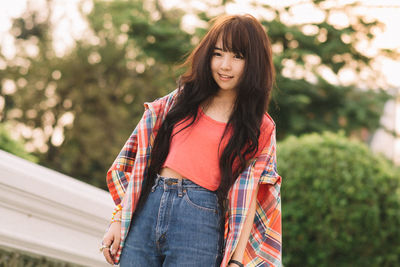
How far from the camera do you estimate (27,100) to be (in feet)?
56.6

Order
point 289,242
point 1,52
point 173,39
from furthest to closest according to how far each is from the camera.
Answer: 1. point 1,52
2. point 173,39
3. point 289,242

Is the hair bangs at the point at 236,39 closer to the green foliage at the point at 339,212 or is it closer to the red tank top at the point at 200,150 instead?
the red tank top at the point at 200,150

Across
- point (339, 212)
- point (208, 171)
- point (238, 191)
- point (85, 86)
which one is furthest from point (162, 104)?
point (85, 86)

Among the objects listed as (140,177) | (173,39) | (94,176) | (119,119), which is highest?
(140,177)

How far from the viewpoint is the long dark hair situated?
6.93ft

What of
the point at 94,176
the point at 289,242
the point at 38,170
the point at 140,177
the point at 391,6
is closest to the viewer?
the point at 140,177

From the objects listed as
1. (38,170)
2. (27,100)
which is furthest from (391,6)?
(27,100)

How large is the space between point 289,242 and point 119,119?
1258cm

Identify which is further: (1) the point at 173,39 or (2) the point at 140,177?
(1) the point at 173,39

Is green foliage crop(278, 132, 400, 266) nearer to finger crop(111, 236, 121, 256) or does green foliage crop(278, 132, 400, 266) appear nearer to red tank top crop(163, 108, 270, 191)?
red tank top crop(163, 108, 270, 191)

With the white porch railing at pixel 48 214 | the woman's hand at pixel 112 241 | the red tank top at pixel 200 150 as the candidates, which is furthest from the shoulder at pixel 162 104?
the white porch railing at pixel 48 214

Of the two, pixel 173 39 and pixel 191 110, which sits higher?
pixel 191 110

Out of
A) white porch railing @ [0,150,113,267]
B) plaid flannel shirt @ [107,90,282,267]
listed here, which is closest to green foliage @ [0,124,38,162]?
white porch railing @ [0,150,113,267]

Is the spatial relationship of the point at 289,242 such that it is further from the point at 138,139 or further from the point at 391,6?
the point at 391,6
